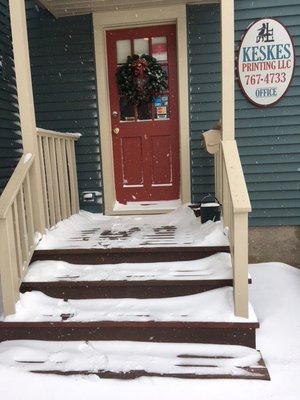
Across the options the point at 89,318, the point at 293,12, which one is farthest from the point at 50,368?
the point at 293,12

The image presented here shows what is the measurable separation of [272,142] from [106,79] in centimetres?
190

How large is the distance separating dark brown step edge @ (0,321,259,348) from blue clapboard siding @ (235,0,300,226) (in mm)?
1945

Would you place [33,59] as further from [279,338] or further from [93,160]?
[279,338]

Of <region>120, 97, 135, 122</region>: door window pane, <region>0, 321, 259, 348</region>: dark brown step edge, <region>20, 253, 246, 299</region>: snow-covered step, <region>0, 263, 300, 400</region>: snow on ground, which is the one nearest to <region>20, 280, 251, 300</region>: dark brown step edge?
<region>20, 253, 246, 299</region>: snow-covered step

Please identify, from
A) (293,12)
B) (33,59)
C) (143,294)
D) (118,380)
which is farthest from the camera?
(33,59)

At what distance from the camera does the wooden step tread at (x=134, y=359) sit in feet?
7.04

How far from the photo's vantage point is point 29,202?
300 centimetres

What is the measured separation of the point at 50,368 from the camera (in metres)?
2.23

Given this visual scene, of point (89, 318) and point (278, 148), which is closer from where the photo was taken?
point (89, 318)

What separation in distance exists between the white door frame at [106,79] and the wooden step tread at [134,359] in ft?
6.43

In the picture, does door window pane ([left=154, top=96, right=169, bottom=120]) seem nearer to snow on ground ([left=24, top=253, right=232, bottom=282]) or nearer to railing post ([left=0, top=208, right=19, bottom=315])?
snow on ground ([left=24, top=253, right=232, bottom=282])

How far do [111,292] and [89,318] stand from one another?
27 centimetres

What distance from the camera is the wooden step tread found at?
7.04ft

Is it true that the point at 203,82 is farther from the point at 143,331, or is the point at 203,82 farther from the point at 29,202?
the point at 143,331
